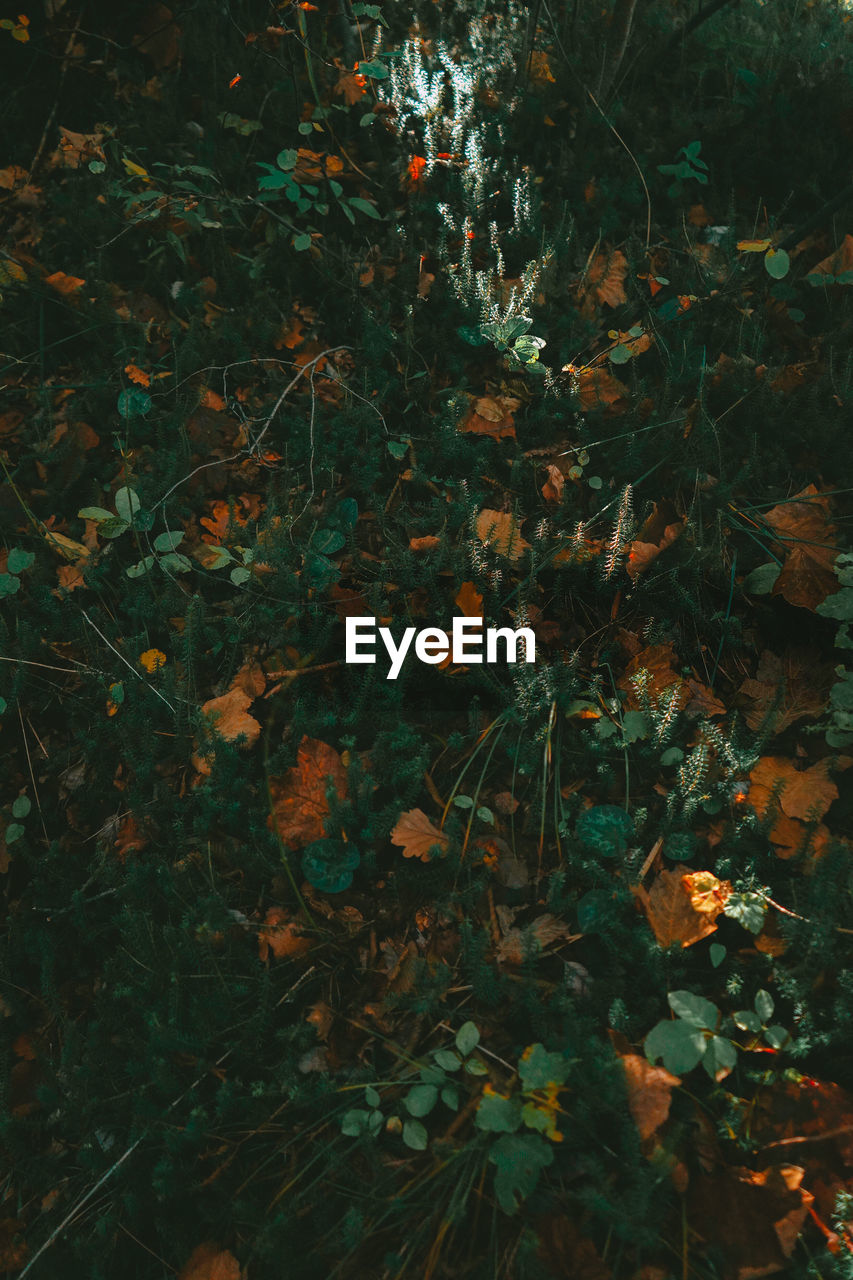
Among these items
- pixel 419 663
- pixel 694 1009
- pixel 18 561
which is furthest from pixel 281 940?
pixel 18 561

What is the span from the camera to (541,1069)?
152 cm

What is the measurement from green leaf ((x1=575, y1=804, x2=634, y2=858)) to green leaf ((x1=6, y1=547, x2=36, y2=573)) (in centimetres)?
174

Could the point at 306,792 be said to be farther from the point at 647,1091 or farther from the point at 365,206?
the point at 365,206

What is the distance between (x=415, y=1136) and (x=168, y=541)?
1.69 m

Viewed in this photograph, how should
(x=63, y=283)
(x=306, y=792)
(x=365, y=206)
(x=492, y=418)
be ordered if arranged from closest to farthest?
(x=306, y=792), (x=492, y=418), (x=63, y=283), (x=365, y=206)

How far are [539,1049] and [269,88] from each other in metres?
3.74

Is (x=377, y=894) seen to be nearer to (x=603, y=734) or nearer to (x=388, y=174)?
(x=603, y=734)

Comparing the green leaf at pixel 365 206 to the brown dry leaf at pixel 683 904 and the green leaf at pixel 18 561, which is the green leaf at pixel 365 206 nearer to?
the green leaf at pixel 18 561

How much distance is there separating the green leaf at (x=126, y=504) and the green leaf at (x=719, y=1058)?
2.05m

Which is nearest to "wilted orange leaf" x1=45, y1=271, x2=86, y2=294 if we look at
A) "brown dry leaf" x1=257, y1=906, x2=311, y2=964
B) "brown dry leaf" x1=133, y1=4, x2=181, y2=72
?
"brown dry leaf" x1=133, y1=4, x2=181, y2=72

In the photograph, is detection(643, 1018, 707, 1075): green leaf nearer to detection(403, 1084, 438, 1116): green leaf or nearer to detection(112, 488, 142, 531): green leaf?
detection(403, 1084, 438, 1116): green leaf

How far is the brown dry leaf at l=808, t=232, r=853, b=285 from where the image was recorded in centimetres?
273

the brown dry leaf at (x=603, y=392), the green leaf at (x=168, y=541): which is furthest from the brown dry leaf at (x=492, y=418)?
the green leaf at (x=168, y=541)

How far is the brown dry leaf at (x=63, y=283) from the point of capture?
2.82 m
